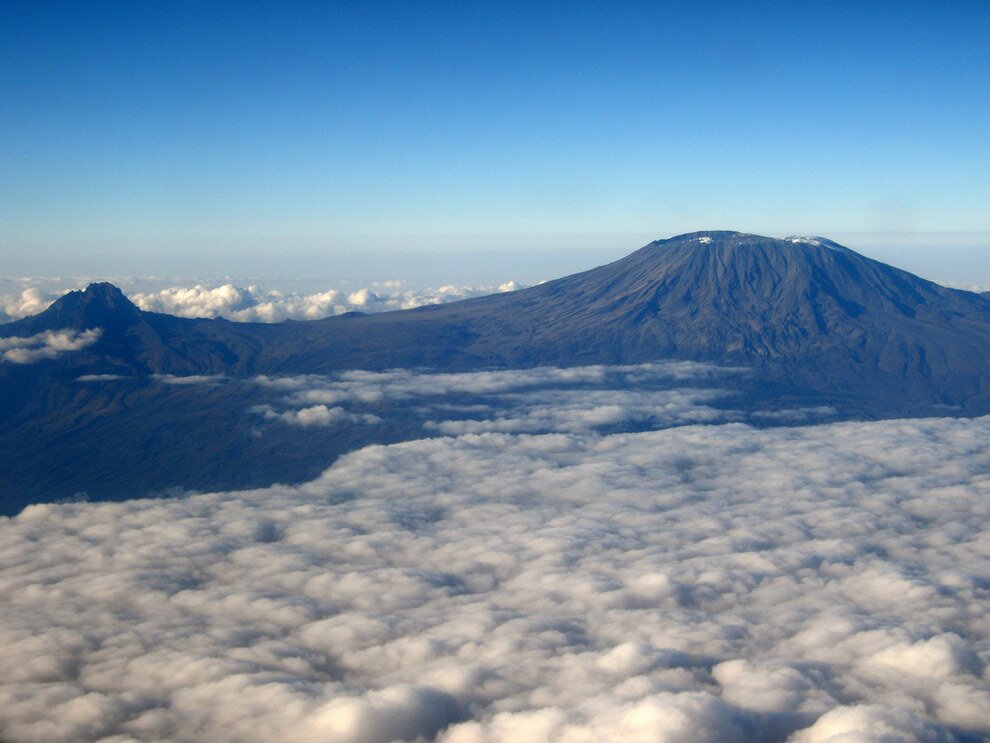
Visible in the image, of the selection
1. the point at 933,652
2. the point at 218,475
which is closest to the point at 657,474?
the point at 933,652

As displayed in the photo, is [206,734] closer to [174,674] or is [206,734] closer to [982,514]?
[174,674]

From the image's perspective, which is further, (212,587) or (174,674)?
(212,587)

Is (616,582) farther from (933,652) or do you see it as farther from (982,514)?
(982,514)

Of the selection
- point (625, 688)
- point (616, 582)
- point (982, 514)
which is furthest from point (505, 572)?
point (982, 514)

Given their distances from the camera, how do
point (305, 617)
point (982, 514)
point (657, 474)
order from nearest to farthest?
point (305, 617) < point (982, 514) < point (657, 474)

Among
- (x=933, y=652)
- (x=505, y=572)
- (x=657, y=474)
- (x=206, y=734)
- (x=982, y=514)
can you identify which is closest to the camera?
(x=206, y=734)

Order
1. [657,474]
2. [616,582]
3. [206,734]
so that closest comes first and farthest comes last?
1. [206,734]
2. [616,582]
3. [657,474]

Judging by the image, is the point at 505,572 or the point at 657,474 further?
the point at 657,474

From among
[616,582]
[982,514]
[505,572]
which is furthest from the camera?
[982,514]
